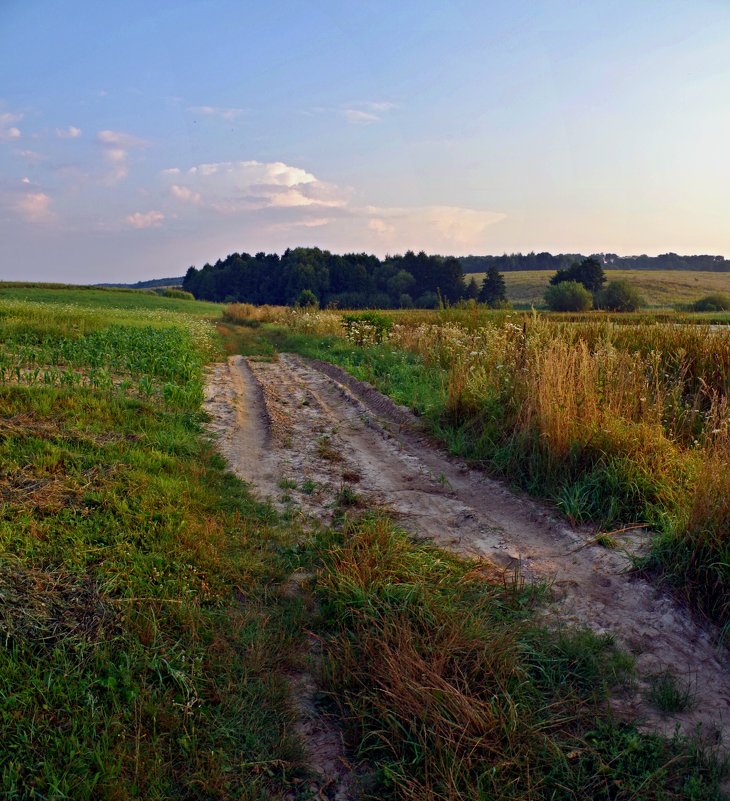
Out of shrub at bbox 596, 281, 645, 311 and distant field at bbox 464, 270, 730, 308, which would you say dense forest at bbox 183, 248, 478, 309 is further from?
shrub at bbox 596, 281, 645, 311

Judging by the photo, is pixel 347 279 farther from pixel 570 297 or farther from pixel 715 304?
pixel 715 304

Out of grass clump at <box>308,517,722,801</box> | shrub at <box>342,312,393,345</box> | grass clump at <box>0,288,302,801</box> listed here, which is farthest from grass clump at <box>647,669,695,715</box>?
shrub at <box>342,312,393,345</box>

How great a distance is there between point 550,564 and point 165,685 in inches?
122

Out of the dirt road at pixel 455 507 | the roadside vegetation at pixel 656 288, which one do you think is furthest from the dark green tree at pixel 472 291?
the dirt road at pixel 455 507

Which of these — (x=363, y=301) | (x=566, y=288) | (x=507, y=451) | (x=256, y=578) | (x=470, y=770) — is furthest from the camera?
(x=363, y=301)

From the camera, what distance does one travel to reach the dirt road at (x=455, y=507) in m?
3.55

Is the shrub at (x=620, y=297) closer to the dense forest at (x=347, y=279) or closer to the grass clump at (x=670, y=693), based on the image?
the dense forest at (x=347, y=279)

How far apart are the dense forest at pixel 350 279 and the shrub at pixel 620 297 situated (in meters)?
13.7

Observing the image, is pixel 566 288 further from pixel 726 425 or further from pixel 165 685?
pixel 165 685

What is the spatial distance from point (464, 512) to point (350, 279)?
74111 mm

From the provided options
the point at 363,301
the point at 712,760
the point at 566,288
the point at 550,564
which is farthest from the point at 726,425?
the point at 363,301

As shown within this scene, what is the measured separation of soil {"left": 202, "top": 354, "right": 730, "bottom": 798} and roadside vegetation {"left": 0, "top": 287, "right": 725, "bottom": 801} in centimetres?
22

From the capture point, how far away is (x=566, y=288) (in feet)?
166

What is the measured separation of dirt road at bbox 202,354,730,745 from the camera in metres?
3.55
